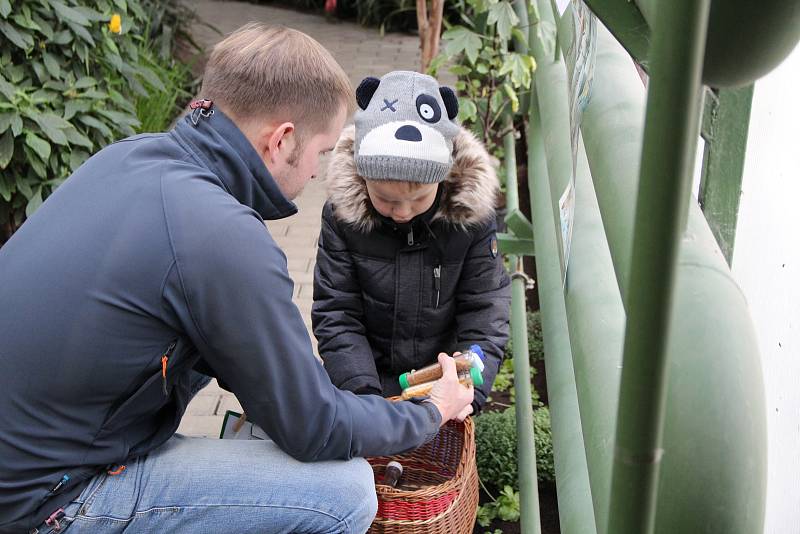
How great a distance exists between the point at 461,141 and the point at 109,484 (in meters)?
1.33

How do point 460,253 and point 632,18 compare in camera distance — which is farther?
point 460,253

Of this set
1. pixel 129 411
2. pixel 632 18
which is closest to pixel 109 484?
pixel 129 411

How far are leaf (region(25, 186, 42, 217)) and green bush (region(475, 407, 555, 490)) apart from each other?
79.4 inches

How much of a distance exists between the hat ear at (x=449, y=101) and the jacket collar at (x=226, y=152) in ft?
2.58

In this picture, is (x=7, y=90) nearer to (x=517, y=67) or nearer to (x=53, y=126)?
(x=53, y=126)

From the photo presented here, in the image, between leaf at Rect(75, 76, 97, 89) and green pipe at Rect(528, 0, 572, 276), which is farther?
leaf at Rect(75, 76, 97, 89)

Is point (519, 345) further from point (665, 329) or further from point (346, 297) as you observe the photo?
point (665, 329)

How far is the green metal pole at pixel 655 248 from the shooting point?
55 cm

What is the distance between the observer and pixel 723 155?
1.64 meters

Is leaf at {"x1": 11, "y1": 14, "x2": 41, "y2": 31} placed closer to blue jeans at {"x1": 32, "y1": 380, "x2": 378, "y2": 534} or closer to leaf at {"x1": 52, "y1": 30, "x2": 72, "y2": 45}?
leaf at {"x1": 52, "y1": 30, "x2": 72, "y2": 45}

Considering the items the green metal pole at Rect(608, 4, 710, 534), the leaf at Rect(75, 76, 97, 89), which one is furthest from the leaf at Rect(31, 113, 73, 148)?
the green metal pole at Rect(608, 4, 710, 534)

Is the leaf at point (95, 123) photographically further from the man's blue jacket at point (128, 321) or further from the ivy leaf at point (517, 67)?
the man's blue jacket at point (128, 321)

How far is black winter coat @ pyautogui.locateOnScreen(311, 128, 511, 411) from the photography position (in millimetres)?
2619

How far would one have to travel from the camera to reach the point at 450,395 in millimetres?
2268
